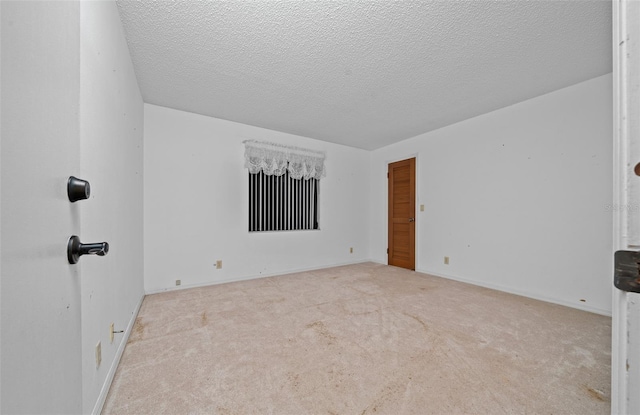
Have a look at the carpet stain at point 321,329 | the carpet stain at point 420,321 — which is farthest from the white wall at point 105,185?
the carpet stain at point 420,321

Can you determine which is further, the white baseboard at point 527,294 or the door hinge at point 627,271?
the white baseboard at point 527,294

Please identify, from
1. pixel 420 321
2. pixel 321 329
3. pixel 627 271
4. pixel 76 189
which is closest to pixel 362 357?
pixel 321 329

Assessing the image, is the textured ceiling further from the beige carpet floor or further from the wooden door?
the beige carpet floor

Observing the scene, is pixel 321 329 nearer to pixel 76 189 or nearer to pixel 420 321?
pixel 420 321

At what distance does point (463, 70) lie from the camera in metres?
2.51

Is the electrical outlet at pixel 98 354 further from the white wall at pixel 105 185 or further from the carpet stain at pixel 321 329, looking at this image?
the carpet stain at pixel 321 329

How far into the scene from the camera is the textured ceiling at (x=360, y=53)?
180 cm

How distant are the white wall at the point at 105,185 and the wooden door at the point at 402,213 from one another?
4017mm

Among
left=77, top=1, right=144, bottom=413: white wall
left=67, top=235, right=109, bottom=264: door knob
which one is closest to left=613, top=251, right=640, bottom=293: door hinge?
left=67, top=235, right=109, bottom=264: door knob

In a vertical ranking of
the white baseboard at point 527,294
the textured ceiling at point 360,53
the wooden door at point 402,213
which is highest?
the textured ceiling at point 360,53

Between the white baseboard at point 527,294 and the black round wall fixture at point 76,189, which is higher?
the black round wall fixture at point 76,189

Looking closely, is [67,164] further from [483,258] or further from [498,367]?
[483,258]

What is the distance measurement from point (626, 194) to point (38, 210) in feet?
3.73

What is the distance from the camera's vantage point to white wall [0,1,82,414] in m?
0.44
